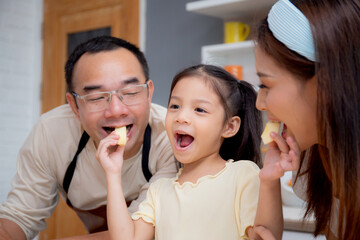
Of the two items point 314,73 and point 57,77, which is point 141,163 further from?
point 57,77

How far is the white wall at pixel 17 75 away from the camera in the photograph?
424cm

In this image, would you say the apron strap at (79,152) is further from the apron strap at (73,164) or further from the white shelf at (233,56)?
the white shelf at (233,56)

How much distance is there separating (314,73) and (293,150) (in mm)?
206

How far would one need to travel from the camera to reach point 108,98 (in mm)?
1731

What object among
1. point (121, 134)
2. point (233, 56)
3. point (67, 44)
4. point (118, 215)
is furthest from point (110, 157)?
point (67, 44)

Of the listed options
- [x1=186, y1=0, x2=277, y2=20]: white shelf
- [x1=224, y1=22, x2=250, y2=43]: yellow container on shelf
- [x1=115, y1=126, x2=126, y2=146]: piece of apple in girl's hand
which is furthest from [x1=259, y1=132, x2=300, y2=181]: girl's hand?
[x1=224, y1=22, x2=250, y2=43]: yellow container on shelf

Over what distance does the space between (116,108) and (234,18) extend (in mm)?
1599

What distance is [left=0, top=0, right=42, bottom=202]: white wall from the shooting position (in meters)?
4.24

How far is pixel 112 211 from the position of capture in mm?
1352

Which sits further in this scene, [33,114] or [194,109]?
[33,114]

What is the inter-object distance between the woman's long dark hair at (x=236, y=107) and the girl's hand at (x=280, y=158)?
0.25 metres

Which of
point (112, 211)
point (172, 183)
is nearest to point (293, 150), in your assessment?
point (172, 183)

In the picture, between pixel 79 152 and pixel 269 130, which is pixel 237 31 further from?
pixel 269 130

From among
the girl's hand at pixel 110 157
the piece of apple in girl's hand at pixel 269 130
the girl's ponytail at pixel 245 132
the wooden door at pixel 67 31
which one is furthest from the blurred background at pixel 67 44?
the piece of apple in girl's hand at pixel 269 130
